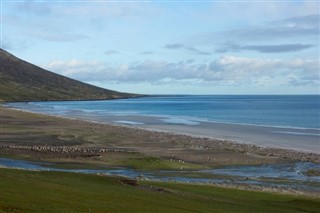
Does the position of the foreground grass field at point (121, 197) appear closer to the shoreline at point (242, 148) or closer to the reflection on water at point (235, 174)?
the reflection on water at point (235, 174)

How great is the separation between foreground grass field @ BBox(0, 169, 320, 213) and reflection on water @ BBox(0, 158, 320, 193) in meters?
6.79

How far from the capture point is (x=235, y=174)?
45938 mm

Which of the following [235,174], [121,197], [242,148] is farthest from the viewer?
[242,148]

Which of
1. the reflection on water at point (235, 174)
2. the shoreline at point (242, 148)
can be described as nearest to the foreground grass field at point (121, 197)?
the reflection on water at point (235, 174)

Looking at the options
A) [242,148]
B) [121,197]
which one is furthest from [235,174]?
[121,197]

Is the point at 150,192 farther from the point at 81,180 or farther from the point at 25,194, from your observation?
the point at 25,194

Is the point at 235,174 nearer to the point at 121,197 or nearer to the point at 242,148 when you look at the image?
the point at 242,148

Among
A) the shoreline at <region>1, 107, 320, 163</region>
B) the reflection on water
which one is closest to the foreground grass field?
the reflection on water

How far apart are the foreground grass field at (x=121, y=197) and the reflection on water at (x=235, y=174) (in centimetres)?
679

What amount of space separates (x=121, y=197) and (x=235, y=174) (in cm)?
2128

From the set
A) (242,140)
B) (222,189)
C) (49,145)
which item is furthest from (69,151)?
(242,140)

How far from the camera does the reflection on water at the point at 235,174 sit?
4118 cm

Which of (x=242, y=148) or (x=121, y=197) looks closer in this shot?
(x=121, y=197)

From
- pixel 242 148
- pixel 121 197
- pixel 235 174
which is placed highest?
pixel 242 148
